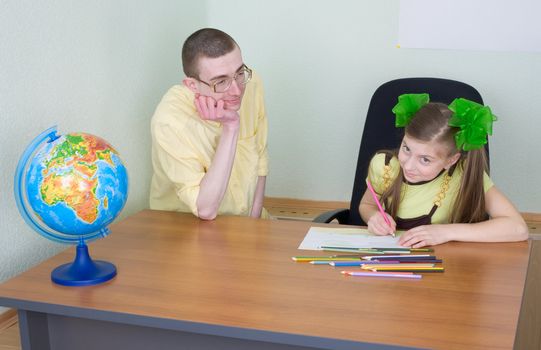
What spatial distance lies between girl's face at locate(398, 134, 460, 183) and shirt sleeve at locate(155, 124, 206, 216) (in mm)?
623

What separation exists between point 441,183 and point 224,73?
29.9 inches

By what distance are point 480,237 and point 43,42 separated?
4.45 feet

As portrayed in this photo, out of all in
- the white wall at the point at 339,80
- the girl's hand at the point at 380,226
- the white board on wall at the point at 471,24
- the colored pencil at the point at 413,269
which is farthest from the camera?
the white wall at the point at 339,80

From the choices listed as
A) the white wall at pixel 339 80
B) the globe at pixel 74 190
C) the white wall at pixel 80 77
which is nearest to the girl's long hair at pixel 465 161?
the globe at pixel 74 190

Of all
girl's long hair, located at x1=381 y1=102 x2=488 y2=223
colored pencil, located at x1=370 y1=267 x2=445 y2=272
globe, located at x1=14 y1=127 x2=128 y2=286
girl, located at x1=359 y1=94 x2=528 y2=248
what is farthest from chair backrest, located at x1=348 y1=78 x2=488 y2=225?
globe, located at x1=14 y1=127 x2=128 y2=286

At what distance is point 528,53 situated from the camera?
A: 3.15m

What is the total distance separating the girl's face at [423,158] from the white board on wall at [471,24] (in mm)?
1331

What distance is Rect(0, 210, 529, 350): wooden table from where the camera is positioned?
4.30 feet

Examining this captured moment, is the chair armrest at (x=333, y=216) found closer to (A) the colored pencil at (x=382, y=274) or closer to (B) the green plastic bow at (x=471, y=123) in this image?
(B) the green plastic bow at (x=471, y=123)

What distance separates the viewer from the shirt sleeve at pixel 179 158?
207 cm

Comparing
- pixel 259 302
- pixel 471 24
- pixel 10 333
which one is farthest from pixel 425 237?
pixel 471 24

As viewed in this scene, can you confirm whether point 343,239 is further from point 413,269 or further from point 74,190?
point 74,190

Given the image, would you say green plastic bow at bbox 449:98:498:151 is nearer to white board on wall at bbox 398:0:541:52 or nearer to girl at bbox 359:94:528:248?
girl at bbox 359:94:528:248

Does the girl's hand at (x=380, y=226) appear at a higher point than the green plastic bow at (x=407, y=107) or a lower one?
lower
